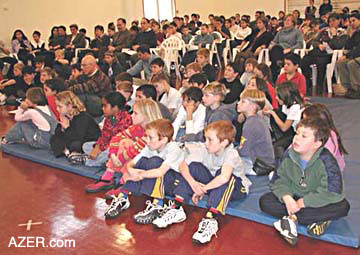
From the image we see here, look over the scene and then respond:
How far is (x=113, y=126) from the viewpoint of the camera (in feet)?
13.9

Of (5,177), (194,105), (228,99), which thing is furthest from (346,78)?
(5,177)

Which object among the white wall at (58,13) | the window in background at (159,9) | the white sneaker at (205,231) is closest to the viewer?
the white sneaker at (205,231)

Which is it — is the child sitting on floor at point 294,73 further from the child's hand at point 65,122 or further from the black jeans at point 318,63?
the child's hand at point 65,122

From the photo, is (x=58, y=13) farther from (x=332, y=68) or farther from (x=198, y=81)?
(x=198, y=81)

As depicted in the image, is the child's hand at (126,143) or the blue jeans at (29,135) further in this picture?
the blue jeans at (29,135)

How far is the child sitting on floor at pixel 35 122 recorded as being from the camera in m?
4.96

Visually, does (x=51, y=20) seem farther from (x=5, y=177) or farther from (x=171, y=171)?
(x=171, y=171)

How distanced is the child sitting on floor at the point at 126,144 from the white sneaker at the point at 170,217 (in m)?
0.61

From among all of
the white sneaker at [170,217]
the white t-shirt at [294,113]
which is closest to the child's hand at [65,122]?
the white sneaker at [170,217]

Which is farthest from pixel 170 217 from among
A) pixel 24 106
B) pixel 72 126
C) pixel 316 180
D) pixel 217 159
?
pixel 24 106

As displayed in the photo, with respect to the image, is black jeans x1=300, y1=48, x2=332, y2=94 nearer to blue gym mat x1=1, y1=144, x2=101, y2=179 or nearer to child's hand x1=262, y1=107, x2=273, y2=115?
child's hand x1=262, y1=107, x2=273, y2=115

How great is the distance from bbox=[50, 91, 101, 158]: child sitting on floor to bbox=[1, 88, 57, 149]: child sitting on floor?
1.25 ft

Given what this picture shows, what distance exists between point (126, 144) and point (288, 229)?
1.56 metres

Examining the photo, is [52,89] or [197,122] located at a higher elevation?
[52,89]
